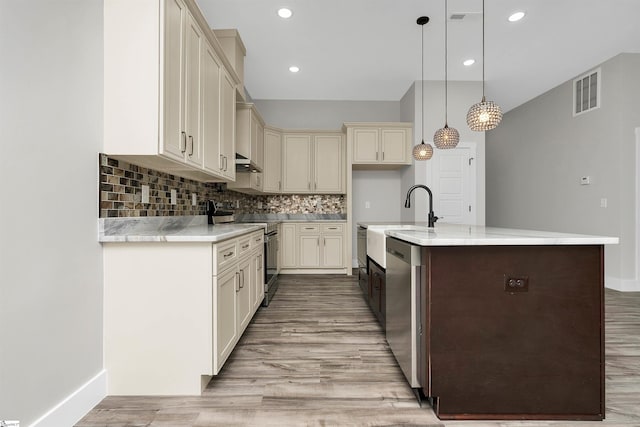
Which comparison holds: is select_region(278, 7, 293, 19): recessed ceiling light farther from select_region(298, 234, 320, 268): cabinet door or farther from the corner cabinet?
select_region(298, 234, 320, 268): cabinet door

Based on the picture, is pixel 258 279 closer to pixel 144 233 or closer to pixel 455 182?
pixel 144 233

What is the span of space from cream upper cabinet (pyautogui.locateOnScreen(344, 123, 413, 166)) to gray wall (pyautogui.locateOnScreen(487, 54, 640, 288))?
2.49 meters

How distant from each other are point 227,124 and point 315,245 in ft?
8.96

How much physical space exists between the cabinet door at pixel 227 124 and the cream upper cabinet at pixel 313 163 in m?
→ 2.16

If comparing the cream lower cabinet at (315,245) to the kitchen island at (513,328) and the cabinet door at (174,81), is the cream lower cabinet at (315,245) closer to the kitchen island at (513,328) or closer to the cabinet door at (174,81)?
the cabinet door at (174,81)

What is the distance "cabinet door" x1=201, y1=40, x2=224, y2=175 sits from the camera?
7.22ft

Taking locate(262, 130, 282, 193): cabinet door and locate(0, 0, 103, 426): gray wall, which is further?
locate(262, 130, 282, 193): cabinet door

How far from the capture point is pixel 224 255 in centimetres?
188

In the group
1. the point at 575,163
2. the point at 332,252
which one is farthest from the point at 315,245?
the point at 575,163

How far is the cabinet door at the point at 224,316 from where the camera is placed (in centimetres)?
171

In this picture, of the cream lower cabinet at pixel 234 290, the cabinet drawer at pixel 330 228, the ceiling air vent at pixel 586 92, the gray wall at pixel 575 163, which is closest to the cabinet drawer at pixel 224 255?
the cream lower cabinet at pixel 234 290

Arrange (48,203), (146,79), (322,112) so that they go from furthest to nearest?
(322,112)
(146,79)
(48,203)

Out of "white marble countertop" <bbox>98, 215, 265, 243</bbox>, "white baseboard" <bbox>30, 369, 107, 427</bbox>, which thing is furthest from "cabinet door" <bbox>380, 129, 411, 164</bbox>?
"white baseboard" <bbox>30, 369, 107, 427</bbox>

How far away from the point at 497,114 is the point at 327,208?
11.0ft
